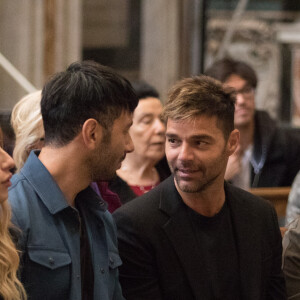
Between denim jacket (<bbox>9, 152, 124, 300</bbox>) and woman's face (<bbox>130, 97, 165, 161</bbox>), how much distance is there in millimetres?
1321

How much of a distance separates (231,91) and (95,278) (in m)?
0.96

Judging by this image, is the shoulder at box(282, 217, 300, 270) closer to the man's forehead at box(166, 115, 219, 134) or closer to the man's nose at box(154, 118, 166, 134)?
the man's forehead at box(166, 115, 219, 134)

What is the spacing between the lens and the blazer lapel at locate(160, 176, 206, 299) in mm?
2502

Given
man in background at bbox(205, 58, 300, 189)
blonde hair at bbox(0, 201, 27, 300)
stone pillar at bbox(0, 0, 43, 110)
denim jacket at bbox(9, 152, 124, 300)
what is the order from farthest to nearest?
stone pillar at bbox(0, 0, 43, 110)
man in background at bbox(205, 58, 300, 189)
denim jacket at bbox(9, 152, 124, 300)
blonde hair at bbox(0, 201, 27, 300)

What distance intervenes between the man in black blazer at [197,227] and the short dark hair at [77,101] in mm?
390

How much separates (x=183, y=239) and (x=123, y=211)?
0.78 ft

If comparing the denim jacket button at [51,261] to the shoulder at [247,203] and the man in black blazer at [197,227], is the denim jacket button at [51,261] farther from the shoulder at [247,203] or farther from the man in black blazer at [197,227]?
the shoulder at [247,203]

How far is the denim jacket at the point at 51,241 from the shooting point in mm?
2053

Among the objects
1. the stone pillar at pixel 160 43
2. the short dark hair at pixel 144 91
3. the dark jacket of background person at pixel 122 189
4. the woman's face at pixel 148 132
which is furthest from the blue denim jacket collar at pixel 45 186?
the stone pillar at pixel 160 43

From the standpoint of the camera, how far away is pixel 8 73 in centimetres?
527

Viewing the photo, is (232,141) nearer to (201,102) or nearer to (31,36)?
A: (201,102)

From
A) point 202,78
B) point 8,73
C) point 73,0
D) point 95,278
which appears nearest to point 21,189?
point 95,278

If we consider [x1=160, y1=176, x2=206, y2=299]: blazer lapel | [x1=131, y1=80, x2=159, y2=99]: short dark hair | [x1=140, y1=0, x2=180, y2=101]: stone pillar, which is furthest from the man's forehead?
[x1=140, y1=0, x2=180, y2=101]: stone pillar

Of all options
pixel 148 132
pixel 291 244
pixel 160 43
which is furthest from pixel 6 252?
pixel 160 43
